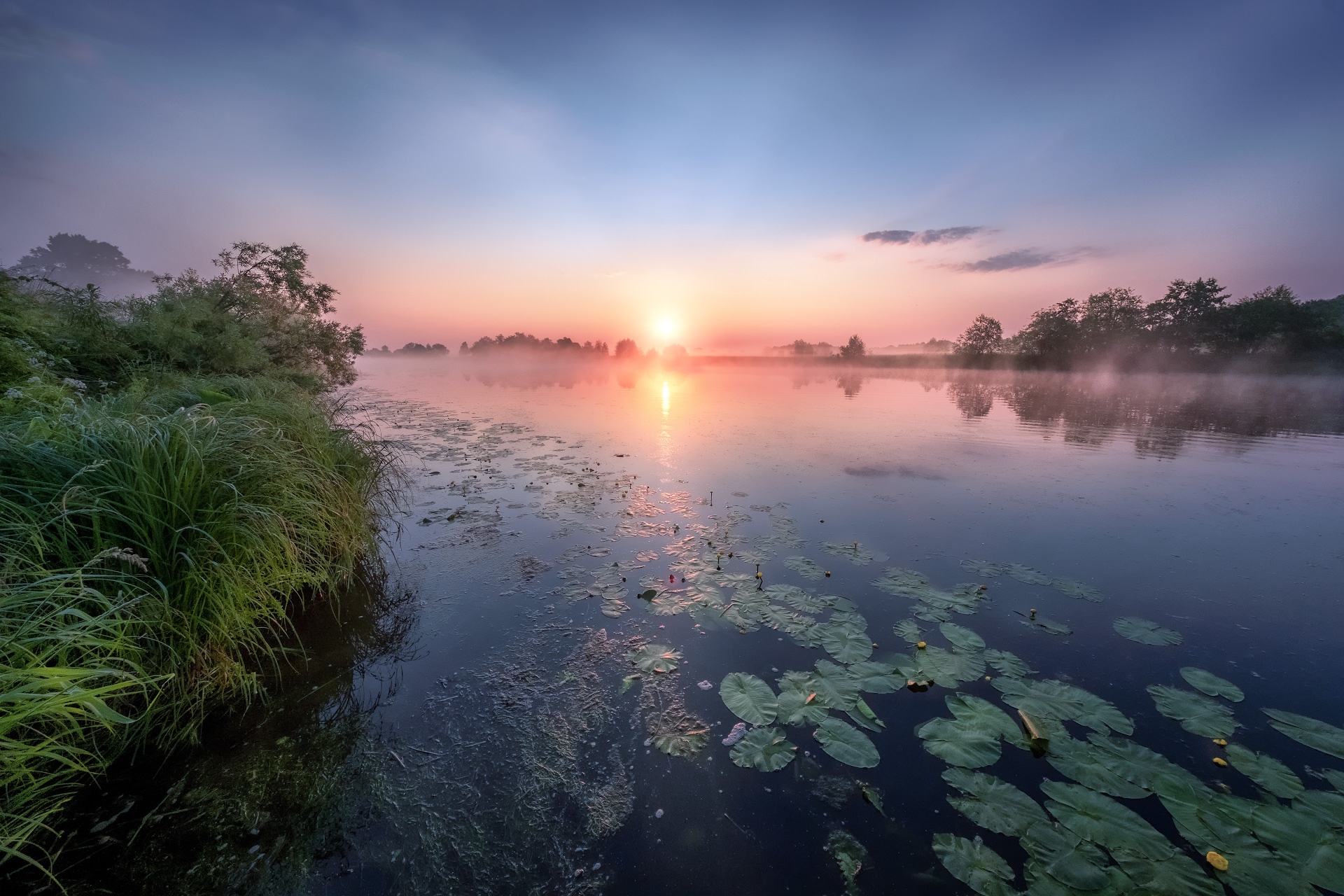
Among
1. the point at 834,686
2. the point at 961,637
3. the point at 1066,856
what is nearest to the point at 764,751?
the point at 834,686

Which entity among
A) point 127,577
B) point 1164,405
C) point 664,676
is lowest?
point 664,676

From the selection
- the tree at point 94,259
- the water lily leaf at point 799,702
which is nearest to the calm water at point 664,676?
the water lily leaf at point 799,702

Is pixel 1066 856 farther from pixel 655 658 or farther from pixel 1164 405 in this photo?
pixel 1164 405

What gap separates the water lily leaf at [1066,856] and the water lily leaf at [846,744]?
88cm

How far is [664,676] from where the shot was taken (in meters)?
3.96

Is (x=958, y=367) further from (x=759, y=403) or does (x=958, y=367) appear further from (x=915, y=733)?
(x=915, y=733)

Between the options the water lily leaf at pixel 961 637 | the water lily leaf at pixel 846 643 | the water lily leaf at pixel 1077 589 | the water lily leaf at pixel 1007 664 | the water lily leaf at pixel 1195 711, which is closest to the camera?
the water lily leaf at pixel 1195 711

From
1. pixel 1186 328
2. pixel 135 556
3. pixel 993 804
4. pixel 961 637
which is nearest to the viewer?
pixel 135 556

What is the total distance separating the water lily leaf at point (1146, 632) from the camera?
4.46 m

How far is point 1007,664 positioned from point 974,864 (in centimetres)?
220

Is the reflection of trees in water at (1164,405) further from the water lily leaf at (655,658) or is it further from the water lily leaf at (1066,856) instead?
the water lily leaf at (655,658)

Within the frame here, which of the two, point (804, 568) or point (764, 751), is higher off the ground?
point (804, 568)

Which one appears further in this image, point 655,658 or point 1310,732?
point 655,658

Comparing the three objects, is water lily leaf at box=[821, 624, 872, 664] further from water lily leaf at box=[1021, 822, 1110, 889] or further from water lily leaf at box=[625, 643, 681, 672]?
water lily leaf at box=[1021, 822, 1110, 889]
